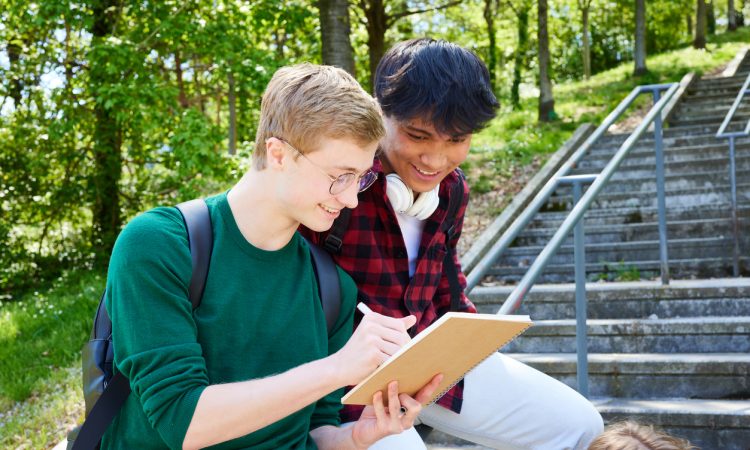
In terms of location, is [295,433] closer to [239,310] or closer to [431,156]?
[239,310]

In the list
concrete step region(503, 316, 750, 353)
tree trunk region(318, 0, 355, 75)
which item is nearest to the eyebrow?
concrete step region(503, 316, 750, 353)

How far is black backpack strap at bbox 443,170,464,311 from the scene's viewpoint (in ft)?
8.28

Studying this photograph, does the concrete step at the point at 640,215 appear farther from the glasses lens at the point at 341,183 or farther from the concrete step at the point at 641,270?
the glasses lens at the point at 341,183

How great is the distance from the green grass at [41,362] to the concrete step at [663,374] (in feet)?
9.18

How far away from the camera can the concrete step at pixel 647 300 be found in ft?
16.6

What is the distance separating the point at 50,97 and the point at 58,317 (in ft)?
11.8

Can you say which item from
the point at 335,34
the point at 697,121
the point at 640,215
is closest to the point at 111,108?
the point at 335,34

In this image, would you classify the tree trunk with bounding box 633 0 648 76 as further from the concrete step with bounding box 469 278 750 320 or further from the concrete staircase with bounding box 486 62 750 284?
the concrete step with bounding box 469 278 750 320

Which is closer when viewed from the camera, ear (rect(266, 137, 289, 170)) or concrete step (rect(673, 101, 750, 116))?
ear (rect(266, 137, 289, 170))

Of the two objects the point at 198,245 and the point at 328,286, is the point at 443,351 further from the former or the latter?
the point at 198,245

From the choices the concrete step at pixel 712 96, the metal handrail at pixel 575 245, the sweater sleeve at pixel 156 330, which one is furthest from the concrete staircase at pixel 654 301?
the concrete step at pixel 712 96

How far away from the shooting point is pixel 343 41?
767cm

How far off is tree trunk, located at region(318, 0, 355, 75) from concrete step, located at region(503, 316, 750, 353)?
350 centimetres

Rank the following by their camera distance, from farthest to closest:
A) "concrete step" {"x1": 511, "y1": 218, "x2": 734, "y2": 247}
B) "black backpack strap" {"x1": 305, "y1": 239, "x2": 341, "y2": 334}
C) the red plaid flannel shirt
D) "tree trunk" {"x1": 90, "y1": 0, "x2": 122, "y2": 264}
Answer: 1. "tree trunk" {"x1": 90, "y1": 0, "x2": 122, "y2": 264}
2. "concrete step" {"x1": 511, "y1": 218, "x2": 734, "y2": 247}
3. the red plaid flannel shirt
4. "black backpack strap" {"x1": 305, "y1": 239, "x2": 341, "y2": 334}
